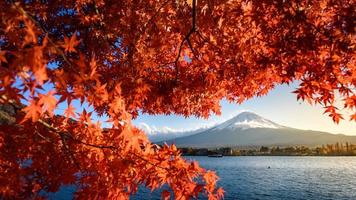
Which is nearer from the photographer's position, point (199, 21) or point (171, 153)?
point (171, 153)

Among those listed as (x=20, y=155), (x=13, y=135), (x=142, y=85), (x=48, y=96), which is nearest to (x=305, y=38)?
(x=142, y=85)

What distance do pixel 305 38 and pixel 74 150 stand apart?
4.19 m

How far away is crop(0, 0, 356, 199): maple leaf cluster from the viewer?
3084 mm

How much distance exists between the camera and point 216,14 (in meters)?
7.78

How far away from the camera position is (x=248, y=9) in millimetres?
7578

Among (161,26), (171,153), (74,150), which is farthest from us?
(161,26)

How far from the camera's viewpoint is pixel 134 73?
27.5 feet

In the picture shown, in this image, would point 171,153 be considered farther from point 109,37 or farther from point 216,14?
point 109,37

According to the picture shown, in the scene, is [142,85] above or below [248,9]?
below

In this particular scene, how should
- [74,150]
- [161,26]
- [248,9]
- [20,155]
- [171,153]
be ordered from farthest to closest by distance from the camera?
[161,26], [248,9], [20,155], [74,150], [171,153]

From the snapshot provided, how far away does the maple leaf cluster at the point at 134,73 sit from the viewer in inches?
121

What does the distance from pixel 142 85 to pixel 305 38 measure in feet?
11.9

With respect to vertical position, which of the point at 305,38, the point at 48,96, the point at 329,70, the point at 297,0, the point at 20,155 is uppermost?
the point at 297,0

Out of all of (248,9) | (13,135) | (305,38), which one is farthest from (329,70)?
(13,135)
